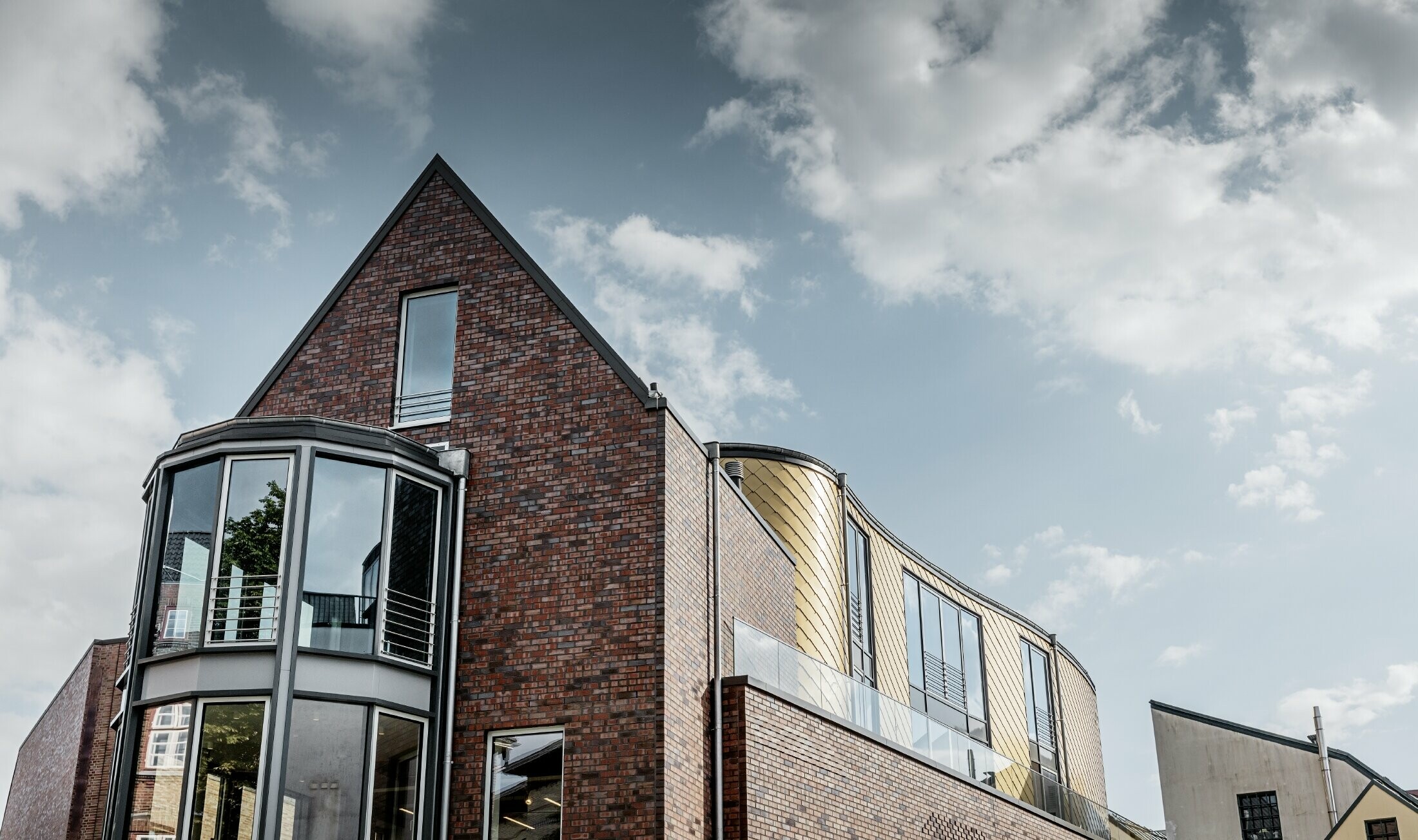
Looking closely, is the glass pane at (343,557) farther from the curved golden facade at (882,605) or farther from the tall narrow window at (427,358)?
the curved golden facade at (882,605)

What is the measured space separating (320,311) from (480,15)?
5.17 meters

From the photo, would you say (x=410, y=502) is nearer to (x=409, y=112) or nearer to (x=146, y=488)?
(x=146, y=488)

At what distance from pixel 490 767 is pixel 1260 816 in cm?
2666

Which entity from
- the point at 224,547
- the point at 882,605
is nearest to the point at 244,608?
the point at 224,547

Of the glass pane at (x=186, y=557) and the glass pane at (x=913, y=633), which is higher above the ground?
the glass pane at (x=913, y=633)

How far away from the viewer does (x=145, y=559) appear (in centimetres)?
1597

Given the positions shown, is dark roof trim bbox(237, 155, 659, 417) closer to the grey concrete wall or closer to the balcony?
the balcony

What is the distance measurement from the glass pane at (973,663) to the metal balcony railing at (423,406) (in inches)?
650

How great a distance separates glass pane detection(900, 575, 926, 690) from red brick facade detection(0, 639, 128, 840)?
1579cm

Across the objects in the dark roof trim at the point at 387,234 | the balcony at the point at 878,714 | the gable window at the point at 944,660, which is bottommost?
the balcony at the point at 878,714

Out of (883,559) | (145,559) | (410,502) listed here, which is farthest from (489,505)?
(883,559)

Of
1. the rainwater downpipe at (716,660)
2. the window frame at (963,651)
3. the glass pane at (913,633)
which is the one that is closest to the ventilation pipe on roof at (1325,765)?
the window frame at (963,651)

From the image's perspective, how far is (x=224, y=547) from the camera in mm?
15219

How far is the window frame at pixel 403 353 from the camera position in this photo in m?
17.8
